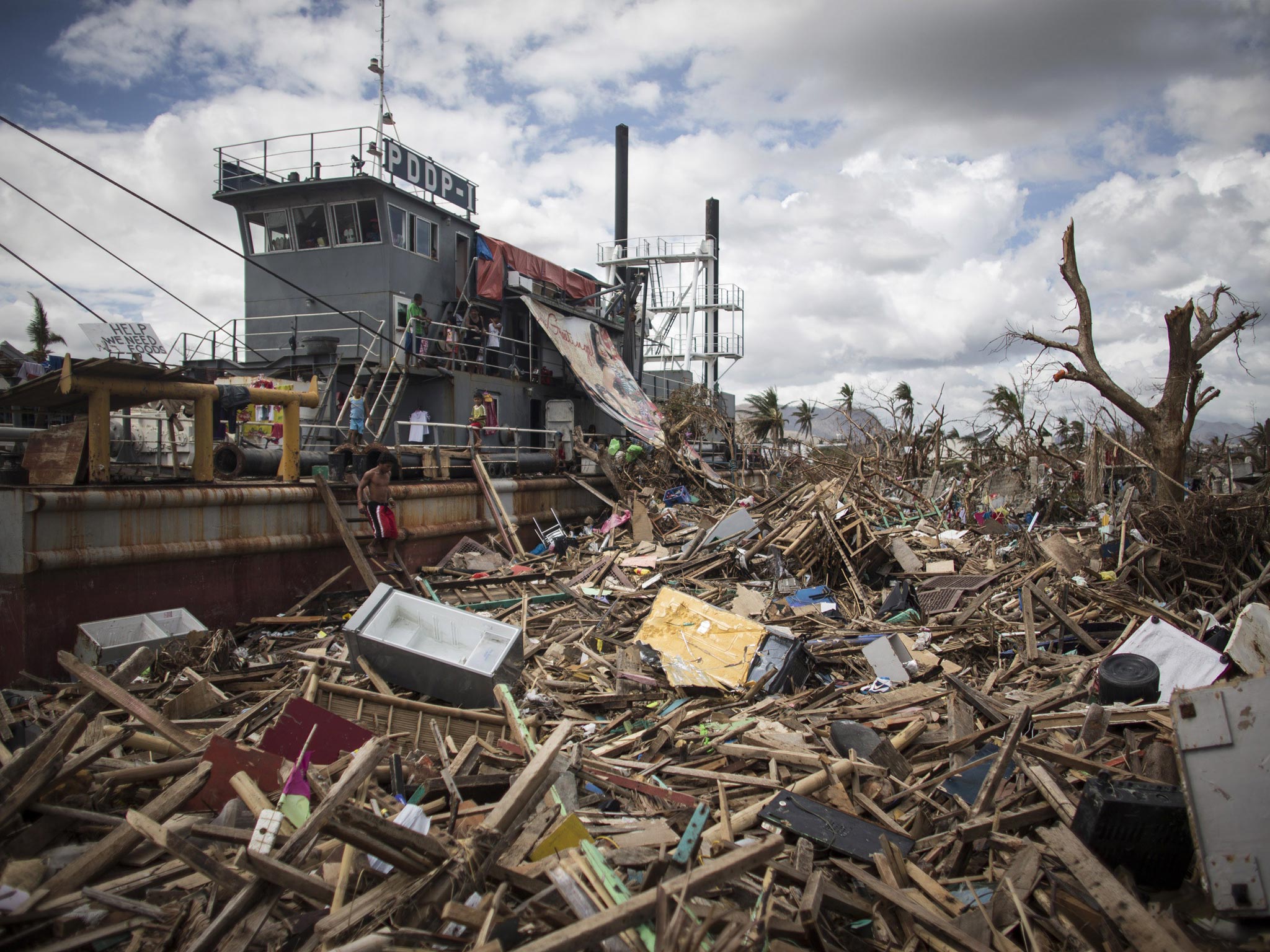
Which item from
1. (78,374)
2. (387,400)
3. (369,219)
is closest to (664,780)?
(78,374)

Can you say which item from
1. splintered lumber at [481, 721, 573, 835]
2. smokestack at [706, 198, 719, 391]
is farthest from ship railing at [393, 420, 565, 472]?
smokestack at [706, 198, 719, 391]

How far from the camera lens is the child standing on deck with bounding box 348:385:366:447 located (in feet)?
43.5

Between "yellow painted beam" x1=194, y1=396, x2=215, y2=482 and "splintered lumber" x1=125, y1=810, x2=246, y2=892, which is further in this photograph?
"yellow painted beam" x1=194, y1=396, x2=215, y2=482

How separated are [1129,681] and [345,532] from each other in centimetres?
956

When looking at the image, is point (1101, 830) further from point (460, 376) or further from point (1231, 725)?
point (460, 376)

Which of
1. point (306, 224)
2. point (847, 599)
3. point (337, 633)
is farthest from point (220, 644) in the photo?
point (306, 224)

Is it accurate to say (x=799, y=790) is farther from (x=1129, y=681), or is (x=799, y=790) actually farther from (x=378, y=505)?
(x=378, y=505)

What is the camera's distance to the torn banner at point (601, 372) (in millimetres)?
18438

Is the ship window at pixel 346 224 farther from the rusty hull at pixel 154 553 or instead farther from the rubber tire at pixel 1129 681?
the rubber tire at pixel 1129 681

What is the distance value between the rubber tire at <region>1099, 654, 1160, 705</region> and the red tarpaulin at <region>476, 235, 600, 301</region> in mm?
15363

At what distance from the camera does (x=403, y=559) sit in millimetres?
12781

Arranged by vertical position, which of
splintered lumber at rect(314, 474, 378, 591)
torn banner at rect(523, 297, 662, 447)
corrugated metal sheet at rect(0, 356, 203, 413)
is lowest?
splintered lumber at rect(314, 474, 378, 591)

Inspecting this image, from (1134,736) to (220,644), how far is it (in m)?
8.38

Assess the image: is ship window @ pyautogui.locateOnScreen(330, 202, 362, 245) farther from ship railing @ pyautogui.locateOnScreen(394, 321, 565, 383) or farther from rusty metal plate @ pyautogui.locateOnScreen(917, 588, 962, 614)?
rusty metal plate @ pyautogui.locateOnScreen(917, 588, 962, 614)
